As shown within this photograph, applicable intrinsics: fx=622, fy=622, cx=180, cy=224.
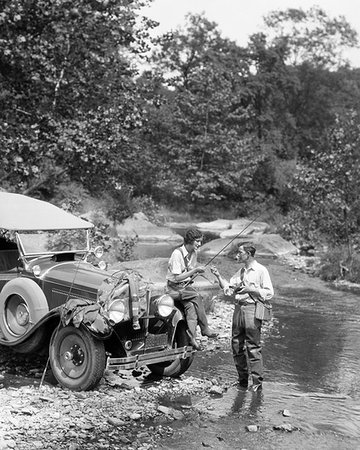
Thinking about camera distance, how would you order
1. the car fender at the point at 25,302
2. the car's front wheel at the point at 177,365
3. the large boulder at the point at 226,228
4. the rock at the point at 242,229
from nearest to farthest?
the car fender at the point at 25,302
the car's front wheel at the point at 177,365
the rock at the point at 242,229
the large boulder at the point at 226,228

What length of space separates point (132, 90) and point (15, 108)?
2.90 metres

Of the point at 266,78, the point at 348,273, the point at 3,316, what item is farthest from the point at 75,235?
the point at 266,78

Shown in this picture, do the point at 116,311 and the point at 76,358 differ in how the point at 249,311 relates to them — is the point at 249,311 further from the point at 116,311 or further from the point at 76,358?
the point at 76,358

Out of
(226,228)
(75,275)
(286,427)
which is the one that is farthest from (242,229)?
(286,427)

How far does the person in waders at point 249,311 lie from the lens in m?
7.80

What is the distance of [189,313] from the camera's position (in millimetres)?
8039

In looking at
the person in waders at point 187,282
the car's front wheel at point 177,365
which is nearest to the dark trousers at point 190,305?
the person in waders at point 187,282

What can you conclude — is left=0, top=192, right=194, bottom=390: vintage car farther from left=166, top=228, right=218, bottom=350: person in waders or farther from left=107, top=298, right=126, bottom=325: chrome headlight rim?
left=166, top=228, right=218, bottom=350: person in waders

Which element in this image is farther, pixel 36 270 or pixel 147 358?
pixel 36 270

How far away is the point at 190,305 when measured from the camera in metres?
8.09

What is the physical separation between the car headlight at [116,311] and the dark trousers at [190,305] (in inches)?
42.5

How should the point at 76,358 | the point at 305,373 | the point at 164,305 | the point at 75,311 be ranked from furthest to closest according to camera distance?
1. the point at 305,373
2. the point at 164,305
3. the point at 76,358
4. the point at 75,311

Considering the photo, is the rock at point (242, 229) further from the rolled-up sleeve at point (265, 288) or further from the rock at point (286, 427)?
the rock at point (286, 427)

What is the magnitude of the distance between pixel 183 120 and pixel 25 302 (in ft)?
112
